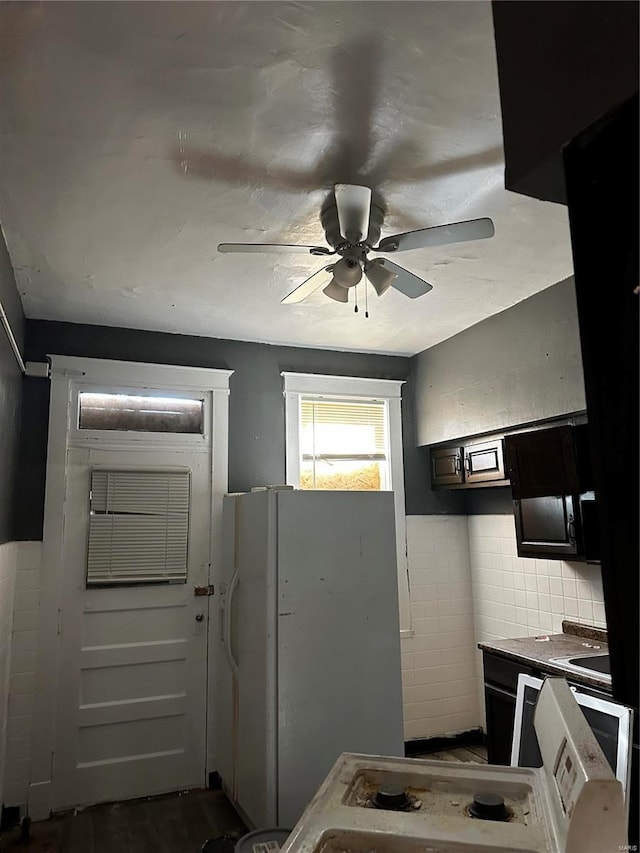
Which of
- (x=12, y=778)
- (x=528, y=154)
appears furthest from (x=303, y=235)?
(x=12, y=778)

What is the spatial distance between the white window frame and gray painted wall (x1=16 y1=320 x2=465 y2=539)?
2.3 inches

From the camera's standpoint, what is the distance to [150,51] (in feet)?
5.11

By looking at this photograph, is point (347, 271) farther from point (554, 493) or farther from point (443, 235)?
point (554, 493)

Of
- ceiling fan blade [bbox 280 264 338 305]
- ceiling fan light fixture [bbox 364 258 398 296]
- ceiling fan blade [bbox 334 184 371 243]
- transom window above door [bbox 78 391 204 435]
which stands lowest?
transom window above door [bbox 78 391 204 435]

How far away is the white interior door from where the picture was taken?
132 inches

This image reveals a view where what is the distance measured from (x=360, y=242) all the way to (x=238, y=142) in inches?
23.6

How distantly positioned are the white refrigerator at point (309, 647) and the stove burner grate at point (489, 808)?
185 cm

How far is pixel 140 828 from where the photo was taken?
3092 mm

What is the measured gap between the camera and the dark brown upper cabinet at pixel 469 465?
3709 mm

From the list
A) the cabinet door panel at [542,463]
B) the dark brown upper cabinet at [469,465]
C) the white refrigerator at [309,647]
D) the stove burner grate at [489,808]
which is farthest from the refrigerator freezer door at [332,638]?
the stove burner grate at [489,808]

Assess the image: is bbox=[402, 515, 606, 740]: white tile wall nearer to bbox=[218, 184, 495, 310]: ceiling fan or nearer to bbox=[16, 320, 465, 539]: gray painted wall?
bbox=[16, 320, 465, 539]: gray painted wall

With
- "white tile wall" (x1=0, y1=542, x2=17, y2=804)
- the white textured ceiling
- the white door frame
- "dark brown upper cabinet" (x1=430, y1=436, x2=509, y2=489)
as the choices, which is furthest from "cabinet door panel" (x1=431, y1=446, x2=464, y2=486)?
"white tile wall" (x1=0, y1=542, x2=17, y2=804)

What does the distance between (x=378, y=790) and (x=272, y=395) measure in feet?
10.3

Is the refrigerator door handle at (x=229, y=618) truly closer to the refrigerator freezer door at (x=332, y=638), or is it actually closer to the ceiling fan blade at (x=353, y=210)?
the refrigerator freezer door at (x=332, y=638)
